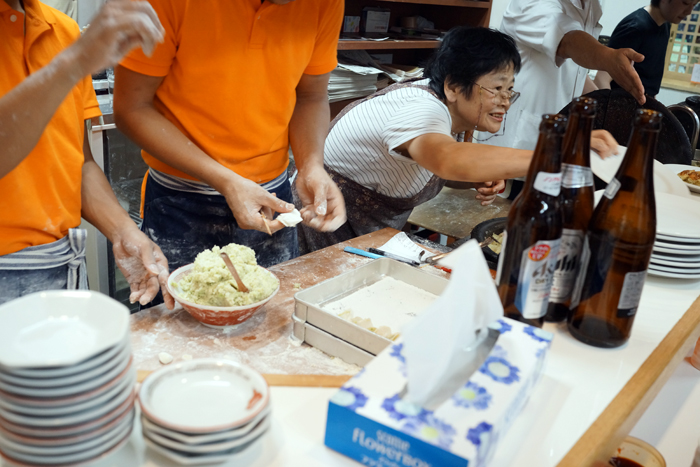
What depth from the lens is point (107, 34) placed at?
87 cm

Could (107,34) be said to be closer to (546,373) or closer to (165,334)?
(165,334)

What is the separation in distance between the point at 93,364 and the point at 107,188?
953mm

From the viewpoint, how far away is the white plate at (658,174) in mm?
1332

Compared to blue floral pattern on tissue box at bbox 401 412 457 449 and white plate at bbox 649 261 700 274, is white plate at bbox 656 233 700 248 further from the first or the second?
blue floral pattern on tissue box at bbox 401 412 457 449

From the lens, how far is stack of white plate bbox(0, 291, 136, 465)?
549mm

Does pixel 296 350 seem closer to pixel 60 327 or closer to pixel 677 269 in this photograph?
pixel 60 327

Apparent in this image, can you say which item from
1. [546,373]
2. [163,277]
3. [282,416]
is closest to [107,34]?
[163,277]

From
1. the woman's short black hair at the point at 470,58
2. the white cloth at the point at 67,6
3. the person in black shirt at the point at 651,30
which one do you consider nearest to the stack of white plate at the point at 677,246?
the woman's short black hair at the point at 470,58

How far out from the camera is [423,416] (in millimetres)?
651

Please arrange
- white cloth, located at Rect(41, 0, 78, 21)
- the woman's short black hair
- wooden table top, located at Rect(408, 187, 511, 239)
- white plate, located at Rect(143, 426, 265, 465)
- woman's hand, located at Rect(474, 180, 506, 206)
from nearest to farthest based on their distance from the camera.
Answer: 1. white plate, located at Rect(143, 426, 265, 465)
2. the woman's short black hair
3. woman's hand, located at Rect(474, 180, 506, 206)
4. white cloth, located at Rect(41, 0, 78, 21)
5. wooden table top, located at Rect(408, 187, 511, 239)

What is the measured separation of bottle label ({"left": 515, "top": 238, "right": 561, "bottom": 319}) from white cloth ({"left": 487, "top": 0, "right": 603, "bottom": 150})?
2.31m

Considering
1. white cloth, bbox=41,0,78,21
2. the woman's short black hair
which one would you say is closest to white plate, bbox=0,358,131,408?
the woman's short black hair

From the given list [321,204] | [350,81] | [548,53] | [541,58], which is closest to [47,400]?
[321,204]

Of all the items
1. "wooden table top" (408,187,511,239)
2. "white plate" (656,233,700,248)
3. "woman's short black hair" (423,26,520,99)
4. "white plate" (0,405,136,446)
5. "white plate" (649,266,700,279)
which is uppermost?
"woman's short black hair" (423,26,520,99)
